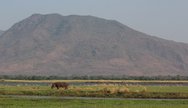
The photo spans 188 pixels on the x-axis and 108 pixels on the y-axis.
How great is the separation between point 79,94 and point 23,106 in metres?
18.2

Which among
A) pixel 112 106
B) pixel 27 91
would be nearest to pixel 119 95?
pixel 27 91

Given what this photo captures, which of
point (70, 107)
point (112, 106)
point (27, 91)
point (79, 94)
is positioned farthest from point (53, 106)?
point (27, 91)

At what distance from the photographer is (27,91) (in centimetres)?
5950

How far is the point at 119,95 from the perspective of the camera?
56062 millimetres

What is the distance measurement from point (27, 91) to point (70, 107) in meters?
23.1

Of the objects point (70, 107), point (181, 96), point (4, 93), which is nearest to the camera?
point (70, 107)

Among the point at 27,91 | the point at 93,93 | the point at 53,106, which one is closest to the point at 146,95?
the point at 93,93

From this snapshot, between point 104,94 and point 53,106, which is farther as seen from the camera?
point 104,94

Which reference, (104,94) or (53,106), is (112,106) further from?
(104,94)

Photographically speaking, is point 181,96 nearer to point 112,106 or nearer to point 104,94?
point 104,94

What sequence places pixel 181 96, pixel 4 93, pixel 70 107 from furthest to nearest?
1. pixel 4 93
2. pixel 181 96
3. pixel 70 107

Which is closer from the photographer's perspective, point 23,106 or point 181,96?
point 23,106

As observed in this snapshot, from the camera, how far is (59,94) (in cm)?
5653

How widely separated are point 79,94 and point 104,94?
9.15 feet
